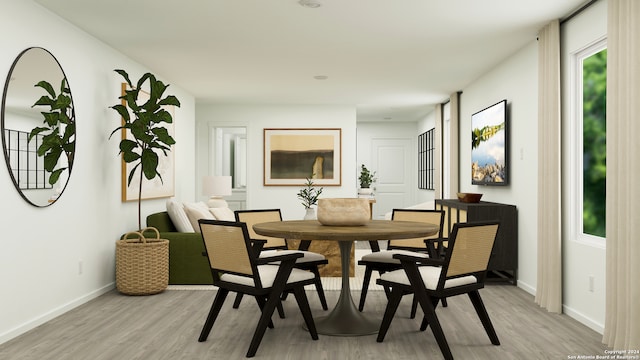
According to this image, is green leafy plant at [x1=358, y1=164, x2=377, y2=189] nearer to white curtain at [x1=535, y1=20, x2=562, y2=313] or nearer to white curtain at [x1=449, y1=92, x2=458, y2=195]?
white curtain at [x1=449, y1=92, x2=458, y2=195]

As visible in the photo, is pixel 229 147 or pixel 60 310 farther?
pixel 229 147

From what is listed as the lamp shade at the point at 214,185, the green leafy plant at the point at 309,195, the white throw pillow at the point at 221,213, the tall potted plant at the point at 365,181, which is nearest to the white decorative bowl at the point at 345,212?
the green leafy plant at the point at 309,195

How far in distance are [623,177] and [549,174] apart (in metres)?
1.15

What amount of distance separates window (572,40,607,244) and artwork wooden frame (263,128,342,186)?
17.3 feet

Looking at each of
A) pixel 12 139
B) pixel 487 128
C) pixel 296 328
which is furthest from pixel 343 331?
pixel 487 128

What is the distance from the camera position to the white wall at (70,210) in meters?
3.78

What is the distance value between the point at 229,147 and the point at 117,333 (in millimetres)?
7166

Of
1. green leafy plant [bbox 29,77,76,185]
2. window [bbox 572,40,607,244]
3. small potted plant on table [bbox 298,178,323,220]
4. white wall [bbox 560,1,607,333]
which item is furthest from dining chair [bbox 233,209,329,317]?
window [bbox 572,40,607,244]

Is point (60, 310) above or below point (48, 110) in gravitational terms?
below

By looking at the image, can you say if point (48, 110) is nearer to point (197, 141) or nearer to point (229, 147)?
point (197, 141)

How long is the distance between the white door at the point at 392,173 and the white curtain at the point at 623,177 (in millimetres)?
8620

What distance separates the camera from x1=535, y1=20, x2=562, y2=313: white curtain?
450 cm

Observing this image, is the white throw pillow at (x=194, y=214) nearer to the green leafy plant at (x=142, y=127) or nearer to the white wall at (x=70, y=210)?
the white wall at (x=70, y=210)

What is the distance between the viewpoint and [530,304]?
479 centimetres
